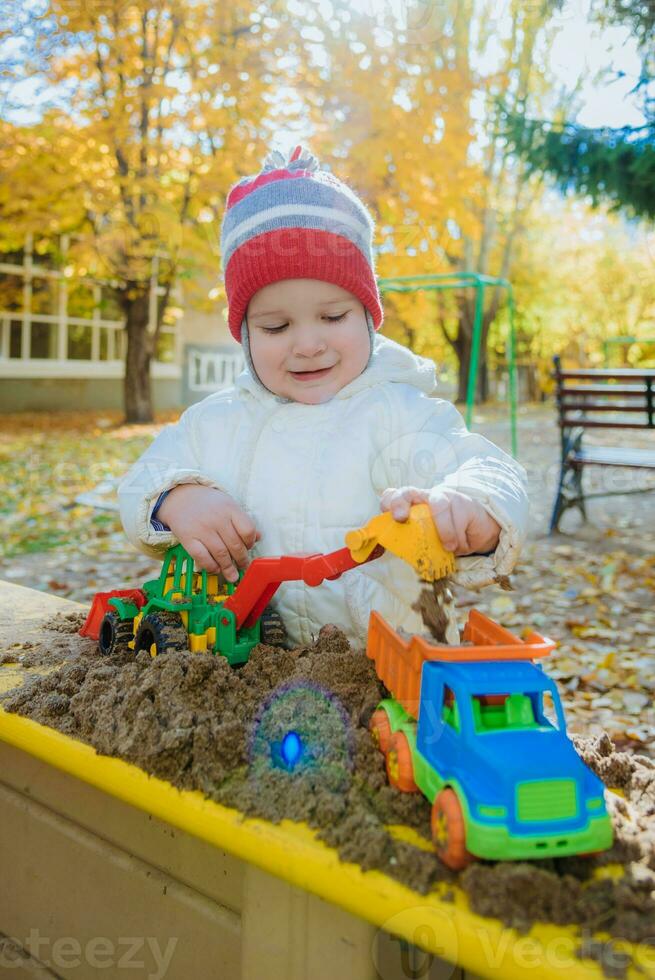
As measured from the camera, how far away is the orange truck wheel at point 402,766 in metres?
1.14

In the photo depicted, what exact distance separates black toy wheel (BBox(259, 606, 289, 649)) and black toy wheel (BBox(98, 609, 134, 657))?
0.27m

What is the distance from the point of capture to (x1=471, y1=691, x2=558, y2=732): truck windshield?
1084 mm

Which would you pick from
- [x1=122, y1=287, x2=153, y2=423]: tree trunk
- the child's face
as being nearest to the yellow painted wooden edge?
the child's face

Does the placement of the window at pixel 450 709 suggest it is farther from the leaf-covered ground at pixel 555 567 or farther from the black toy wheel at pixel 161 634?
the leaf-covered ground at pixel 555 567

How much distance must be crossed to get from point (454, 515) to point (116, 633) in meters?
0.78

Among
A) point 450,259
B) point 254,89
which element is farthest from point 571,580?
point 450,259

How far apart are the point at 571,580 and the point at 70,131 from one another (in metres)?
7.61

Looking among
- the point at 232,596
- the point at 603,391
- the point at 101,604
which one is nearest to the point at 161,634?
the point at 232,596

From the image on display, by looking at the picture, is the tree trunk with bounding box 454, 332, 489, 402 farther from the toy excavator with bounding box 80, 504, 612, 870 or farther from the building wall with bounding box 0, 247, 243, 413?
the toy excavator with bounding box 80, 504, 612, 870

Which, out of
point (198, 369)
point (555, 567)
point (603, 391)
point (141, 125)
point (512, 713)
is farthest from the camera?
point (198, 369)

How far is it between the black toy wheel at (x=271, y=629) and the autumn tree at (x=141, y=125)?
786 centimetres

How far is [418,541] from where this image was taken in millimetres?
1221

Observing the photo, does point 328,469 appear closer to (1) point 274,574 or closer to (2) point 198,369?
(1) point 274,574

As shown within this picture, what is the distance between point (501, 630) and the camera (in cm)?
128
